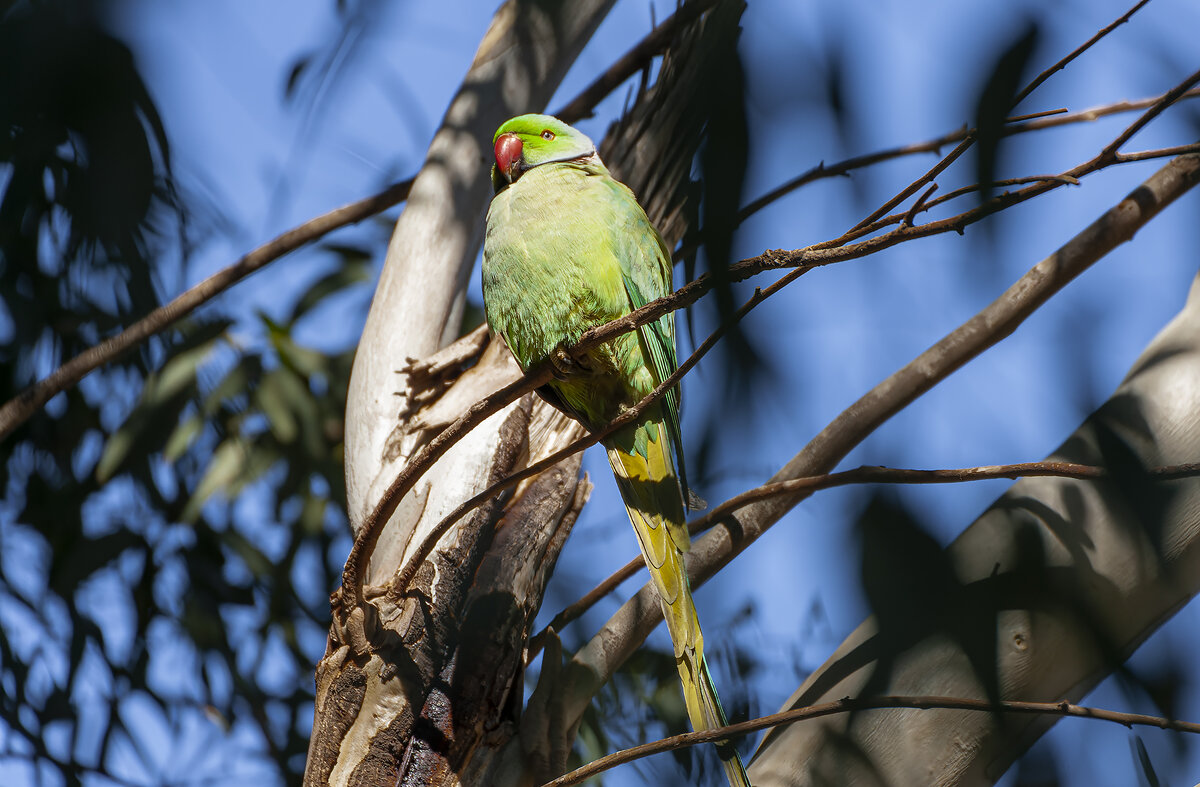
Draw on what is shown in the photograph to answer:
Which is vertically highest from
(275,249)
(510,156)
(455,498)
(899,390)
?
(275,249)

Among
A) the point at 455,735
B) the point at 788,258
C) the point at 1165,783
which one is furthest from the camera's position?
the point at 455,735

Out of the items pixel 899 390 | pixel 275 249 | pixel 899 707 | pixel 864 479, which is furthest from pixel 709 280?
pixel 275 249

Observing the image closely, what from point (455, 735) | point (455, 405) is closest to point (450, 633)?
point (455, 735)

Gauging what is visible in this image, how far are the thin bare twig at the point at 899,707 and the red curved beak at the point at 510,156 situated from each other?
4.49 feet

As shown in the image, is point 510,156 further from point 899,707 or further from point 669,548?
point 899,707

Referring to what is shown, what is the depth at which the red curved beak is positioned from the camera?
2.22m

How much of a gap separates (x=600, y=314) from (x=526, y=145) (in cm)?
63

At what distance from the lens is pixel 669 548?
5.71 ft

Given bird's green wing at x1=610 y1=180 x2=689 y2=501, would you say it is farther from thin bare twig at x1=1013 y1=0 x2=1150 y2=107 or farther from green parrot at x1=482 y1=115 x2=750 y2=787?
thin bare twig at x1=1013 y1=0 x2=1150 y2=107

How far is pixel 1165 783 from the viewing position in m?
1.03

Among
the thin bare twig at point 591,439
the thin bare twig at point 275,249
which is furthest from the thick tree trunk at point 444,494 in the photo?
the thin bare twig at point 275,249

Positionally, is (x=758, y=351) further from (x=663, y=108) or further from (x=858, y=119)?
(x=663, y=108)

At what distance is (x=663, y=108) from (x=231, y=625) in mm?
Answer: 2664

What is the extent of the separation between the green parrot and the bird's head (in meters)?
0.23
